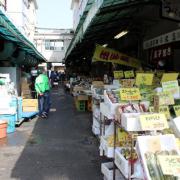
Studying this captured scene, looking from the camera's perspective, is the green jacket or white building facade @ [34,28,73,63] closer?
the green jacket

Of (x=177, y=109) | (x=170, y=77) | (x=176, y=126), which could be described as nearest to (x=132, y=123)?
(x=176, y=126)

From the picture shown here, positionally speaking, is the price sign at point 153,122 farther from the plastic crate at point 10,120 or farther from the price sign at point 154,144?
the plastic crate at point 10,120

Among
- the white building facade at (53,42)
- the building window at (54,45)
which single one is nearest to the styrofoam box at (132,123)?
the white building facade at (53,42)

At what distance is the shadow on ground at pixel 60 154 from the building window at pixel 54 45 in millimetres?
46175

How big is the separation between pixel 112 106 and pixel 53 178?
186 cm

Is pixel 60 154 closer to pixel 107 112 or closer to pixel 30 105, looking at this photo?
pixel 107 112

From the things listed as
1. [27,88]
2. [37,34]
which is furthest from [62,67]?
[27,88]

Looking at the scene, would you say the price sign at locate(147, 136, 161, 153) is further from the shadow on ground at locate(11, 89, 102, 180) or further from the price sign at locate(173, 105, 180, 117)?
the shadow on ground at locate(11, 89, 102, 180)

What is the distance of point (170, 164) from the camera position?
12.8 ft

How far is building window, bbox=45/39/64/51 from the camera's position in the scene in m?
59.0

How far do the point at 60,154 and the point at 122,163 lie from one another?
3.63 metres

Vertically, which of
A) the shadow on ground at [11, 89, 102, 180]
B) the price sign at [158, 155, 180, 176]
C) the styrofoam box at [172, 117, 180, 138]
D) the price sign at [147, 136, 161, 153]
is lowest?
the shadow on ground at [11, 89, 102, 180]

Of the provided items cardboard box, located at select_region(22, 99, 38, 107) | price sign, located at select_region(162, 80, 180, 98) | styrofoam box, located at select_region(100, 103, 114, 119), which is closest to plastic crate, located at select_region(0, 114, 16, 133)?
cardboard box, located at select_region(22, 99, 38, 107)

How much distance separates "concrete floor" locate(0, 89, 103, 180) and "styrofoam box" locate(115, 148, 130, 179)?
1.35 meters
